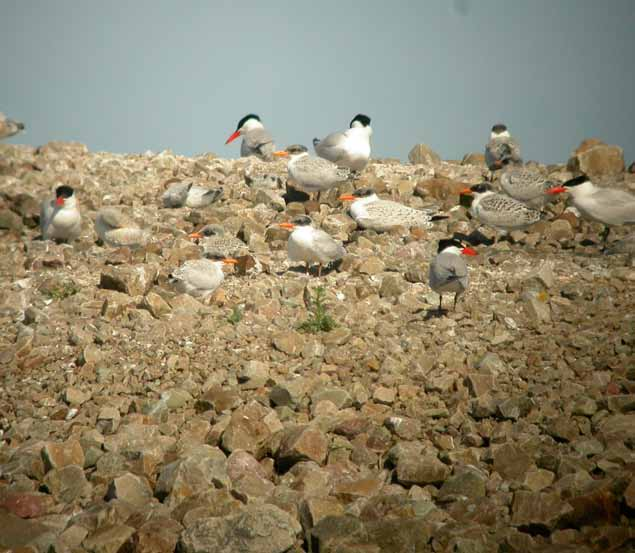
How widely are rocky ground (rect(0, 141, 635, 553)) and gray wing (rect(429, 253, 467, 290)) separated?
41cm

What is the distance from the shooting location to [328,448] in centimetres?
511

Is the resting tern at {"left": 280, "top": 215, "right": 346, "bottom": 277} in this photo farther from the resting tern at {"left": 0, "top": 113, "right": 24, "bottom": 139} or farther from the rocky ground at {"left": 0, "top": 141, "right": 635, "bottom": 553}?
the resting tern at {"left": 0, "top": 113, "right": 24, "bottom": 139}

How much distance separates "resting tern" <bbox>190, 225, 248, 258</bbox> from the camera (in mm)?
8922

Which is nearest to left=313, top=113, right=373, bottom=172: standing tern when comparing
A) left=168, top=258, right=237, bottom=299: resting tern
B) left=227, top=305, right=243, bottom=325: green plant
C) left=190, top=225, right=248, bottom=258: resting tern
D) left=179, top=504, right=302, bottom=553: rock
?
left=190, top=225, right=248, bottom=258: resting tern

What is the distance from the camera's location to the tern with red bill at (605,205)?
9.53m

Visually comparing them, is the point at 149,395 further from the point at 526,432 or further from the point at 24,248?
the point at 24,248

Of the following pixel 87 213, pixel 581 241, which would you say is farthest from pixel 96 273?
pixel 581 241

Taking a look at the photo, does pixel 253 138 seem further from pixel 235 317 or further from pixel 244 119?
pixel 235 317

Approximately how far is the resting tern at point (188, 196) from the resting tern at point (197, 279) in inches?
146

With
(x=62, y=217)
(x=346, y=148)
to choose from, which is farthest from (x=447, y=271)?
(x=62, y=217)

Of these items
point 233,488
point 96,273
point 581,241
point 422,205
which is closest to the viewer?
point 233,488

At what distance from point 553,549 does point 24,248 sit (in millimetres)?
9009

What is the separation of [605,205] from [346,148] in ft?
15.2

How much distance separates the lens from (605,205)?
9.59 m
